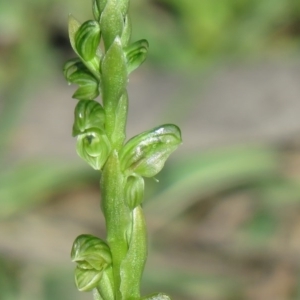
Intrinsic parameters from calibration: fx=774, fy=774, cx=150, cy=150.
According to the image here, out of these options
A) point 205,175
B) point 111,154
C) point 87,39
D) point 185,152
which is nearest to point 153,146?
point 111,154

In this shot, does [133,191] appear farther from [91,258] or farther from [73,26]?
[73,26]

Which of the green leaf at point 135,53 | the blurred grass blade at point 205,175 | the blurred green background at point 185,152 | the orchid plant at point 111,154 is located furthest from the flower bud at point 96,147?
the blurred grass blade at point 205,175

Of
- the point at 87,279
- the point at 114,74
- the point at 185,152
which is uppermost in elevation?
the point at 185,152

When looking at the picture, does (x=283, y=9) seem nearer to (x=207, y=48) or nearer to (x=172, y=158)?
(x=207, y=48)

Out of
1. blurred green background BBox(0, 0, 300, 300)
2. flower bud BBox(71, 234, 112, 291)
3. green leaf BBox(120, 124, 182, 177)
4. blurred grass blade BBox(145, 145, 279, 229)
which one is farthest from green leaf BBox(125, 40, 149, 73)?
blurred grass blade BBox(145, 145, 279, 229)

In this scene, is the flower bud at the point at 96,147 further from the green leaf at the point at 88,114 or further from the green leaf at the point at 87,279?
the green leaf at the point at 87,279

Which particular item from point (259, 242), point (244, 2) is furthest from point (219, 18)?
point (259, 242)
